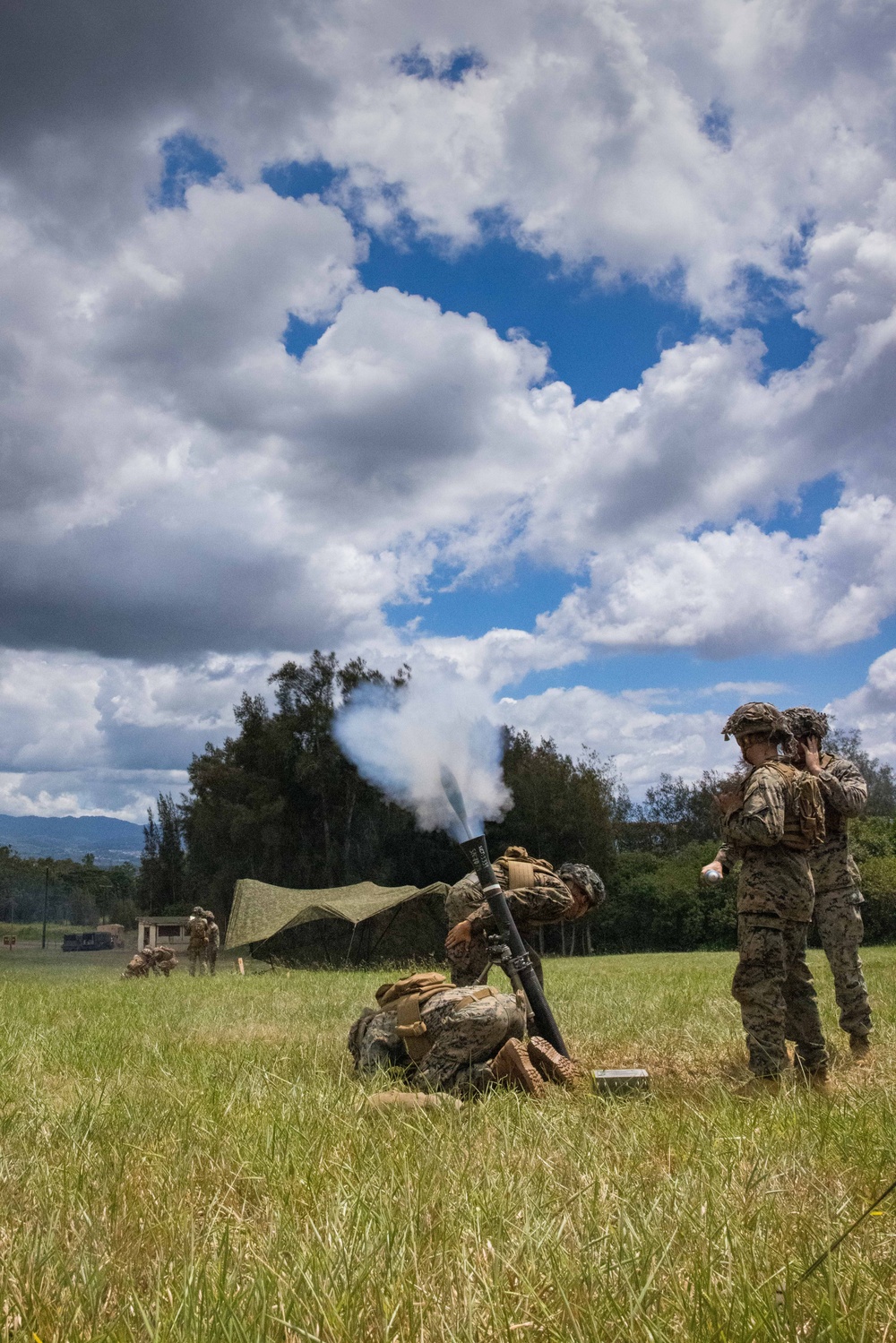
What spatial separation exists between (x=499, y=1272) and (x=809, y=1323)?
0.73 meters

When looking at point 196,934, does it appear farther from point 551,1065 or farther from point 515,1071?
point 515,1071

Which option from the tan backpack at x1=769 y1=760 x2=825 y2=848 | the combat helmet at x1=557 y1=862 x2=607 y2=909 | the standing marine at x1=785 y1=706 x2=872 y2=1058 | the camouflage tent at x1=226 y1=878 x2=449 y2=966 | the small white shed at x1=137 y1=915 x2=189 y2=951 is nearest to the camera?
the tan backpack at x1=769 y1=760 x2=825 y2=848

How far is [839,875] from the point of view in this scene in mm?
7504

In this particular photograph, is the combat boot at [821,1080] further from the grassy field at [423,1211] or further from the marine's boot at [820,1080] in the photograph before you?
the grassy field at [423,1211]

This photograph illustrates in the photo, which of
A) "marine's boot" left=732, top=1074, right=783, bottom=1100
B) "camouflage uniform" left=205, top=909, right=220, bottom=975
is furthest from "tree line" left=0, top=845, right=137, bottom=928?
"marine's boot" left=732, top=1074, right=783, bottom=1100

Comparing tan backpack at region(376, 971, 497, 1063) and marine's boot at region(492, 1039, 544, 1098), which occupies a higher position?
tan backpack at region(376, 971, 497, 1063)

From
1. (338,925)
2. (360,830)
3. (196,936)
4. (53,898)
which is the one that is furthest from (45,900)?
(196,936)

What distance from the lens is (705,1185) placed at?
3.13m

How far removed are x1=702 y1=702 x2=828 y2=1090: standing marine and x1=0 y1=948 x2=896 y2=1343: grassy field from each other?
0.40 m

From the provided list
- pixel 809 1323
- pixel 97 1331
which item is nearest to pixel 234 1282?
pixel 97 1331

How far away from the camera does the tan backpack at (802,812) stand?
5578 mm

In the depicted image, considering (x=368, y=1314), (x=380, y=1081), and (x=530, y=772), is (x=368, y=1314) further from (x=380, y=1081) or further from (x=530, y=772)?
(x=530, y=772)

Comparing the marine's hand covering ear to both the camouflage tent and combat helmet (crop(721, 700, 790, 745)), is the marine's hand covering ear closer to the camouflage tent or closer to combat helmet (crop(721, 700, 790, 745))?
combat helmet (crop(721, 700, 790, 745))

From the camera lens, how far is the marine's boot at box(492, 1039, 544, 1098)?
4.96 meters
